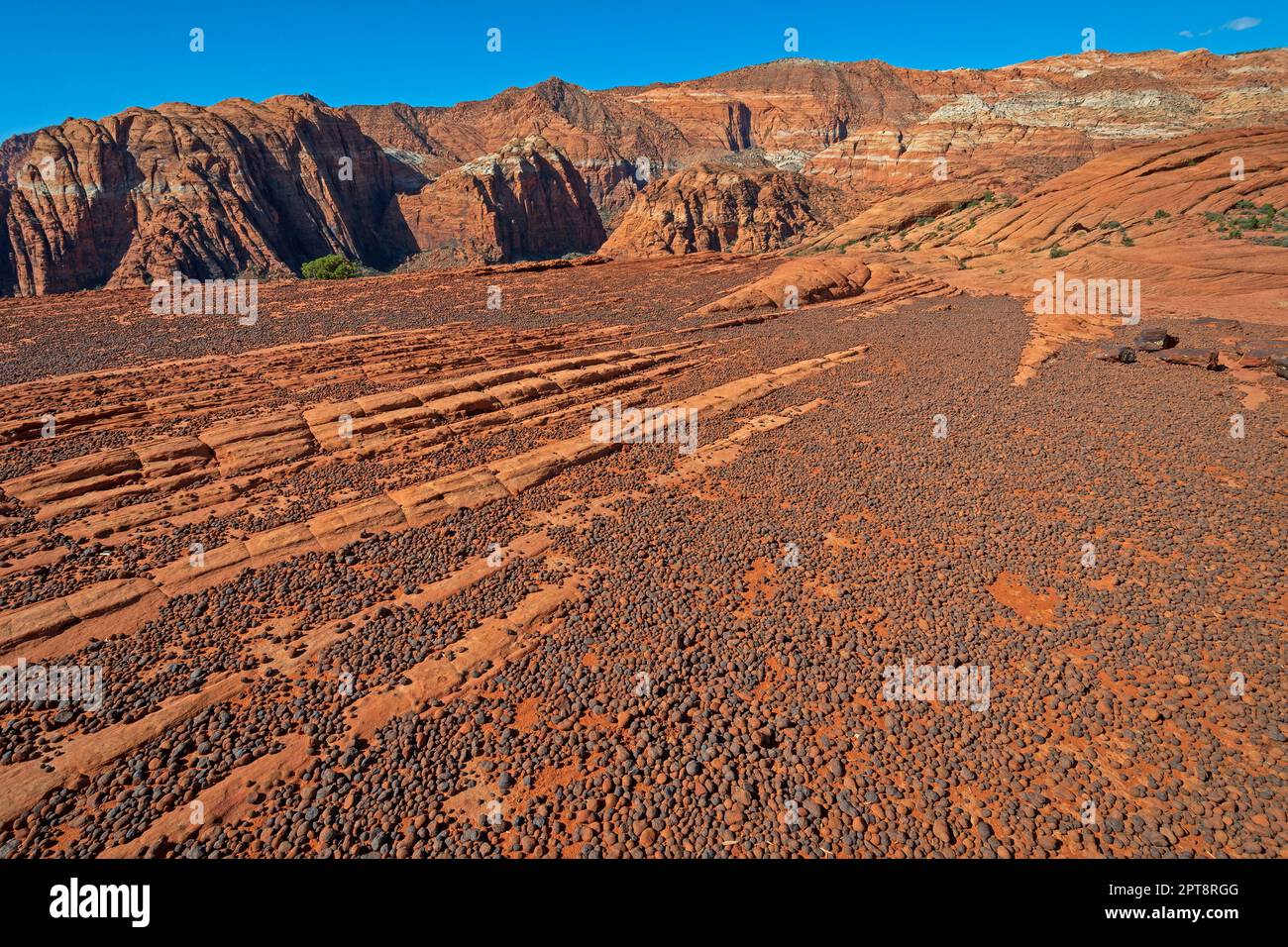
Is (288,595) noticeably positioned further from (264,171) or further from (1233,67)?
(1233,67)

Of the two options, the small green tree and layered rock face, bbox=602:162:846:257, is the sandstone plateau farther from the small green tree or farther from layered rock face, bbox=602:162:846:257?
layered rock face, bbox=602:162:846:257

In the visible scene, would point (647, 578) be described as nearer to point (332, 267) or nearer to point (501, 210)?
point (332, 267)

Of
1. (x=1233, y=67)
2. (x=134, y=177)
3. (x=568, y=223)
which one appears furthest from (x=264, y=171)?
(x=1233, y=67)

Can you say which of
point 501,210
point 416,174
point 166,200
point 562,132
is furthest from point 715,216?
point 166,200

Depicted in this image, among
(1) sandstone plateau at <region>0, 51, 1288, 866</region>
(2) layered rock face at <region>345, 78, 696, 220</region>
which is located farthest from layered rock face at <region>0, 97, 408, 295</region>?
(1) sandstone plateau at <region>0, 51, 1288, 866</region>

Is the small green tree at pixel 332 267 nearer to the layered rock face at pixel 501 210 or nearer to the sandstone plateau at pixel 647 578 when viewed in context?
the sandstone plateau at pixel 647 578
